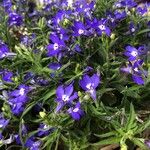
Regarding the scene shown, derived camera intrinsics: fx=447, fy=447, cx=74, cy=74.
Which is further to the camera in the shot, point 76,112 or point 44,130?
point 44,130

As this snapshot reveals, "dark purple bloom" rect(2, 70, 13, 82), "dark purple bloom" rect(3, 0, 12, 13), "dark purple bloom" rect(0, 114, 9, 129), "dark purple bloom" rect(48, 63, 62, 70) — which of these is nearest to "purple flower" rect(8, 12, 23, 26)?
"dark purple bloom" rect(3, 0, 12, 13)

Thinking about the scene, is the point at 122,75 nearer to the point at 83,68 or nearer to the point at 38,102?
the point at 83,68

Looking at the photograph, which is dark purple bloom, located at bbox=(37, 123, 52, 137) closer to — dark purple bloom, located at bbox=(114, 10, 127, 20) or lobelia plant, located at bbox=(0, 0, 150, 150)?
lobelia plant, located at bbox=(0, 0, 150, 150)

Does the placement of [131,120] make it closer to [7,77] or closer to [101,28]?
[101,28]

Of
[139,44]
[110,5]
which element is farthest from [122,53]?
[110,5]

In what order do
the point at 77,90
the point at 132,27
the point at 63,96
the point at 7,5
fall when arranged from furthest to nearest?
the point at 7,5, the point at 132,27, the point at 77,90, the point at 63,96

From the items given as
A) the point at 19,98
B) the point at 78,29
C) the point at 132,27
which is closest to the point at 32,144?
the point at 19,98
